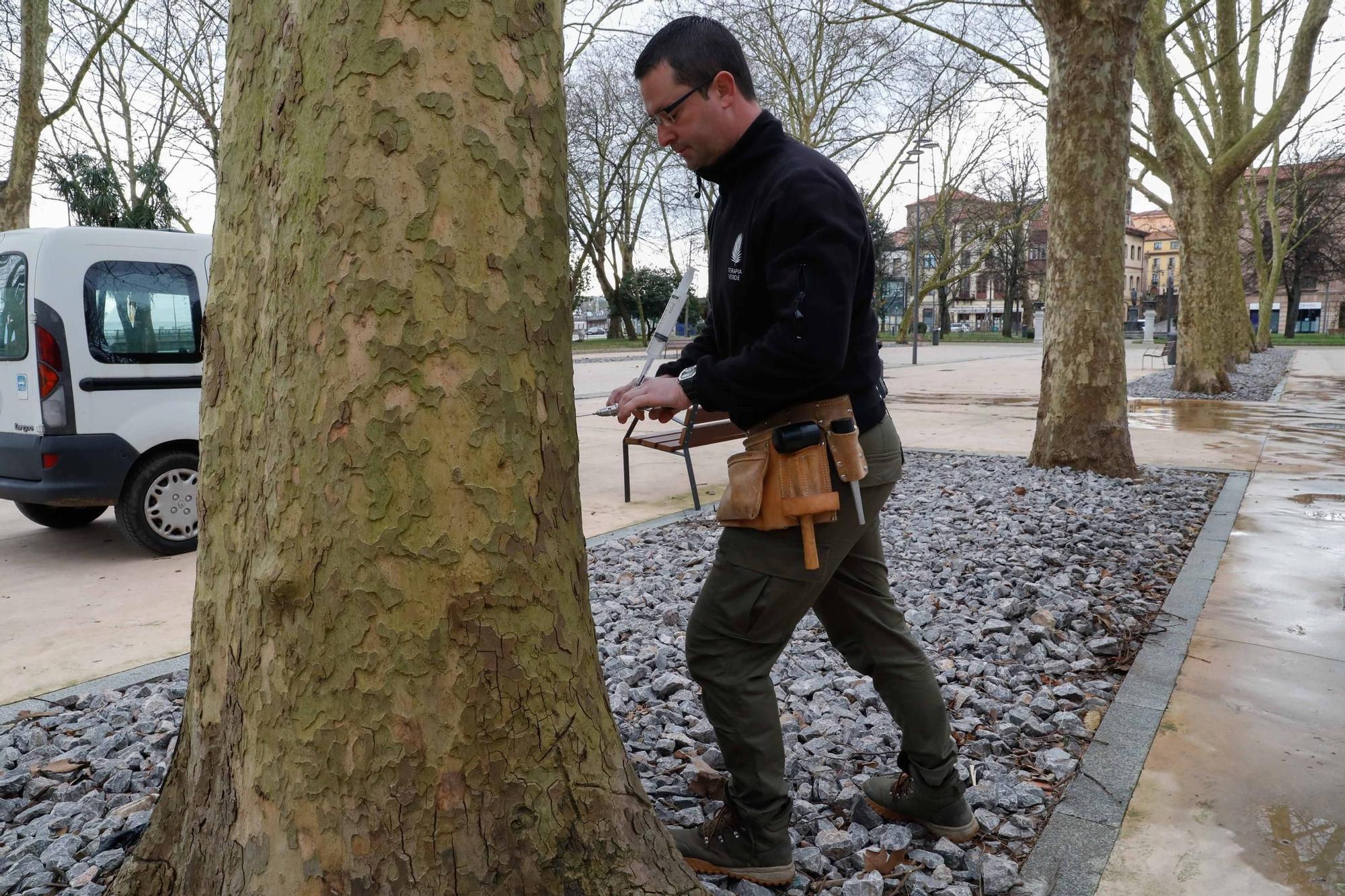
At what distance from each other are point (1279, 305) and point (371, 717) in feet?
304

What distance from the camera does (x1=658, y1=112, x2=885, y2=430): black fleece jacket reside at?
6.54ft

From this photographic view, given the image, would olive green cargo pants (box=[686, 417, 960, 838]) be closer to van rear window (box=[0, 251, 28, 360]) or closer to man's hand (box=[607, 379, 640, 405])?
man's hand (box=[607, 379, 640, 405])

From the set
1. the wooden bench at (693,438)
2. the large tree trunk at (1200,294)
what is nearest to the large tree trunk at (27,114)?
the wooden bench at (693,438)

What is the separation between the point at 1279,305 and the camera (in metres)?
78.6

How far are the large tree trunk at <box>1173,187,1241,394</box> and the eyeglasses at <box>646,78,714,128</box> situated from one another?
1539cm

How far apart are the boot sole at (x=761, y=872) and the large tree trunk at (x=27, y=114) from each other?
13907mm

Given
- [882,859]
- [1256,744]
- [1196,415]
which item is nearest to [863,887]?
[882,859]

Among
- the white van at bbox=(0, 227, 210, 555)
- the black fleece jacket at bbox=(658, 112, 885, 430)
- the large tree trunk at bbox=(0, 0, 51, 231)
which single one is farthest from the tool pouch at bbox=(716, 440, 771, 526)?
the large tree trunk at bbox=(0, 0, 51, 231)

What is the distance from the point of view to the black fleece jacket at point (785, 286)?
199cm

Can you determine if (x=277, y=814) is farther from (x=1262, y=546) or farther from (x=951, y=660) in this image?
(x=1262, y=546)

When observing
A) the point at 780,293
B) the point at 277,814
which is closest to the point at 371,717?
the point at 277,814

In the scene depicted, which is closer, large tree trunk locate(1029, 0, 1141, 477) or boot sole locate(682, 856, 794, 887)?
boot sole locate(682, 856, 794, 887)

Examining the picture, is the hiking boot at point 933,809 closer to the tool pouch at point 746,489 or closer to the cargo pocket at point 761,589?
the cargo pocket at point 761,589

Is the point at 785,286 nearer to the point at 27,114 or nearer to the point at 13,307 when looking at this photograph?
the point at 13,307
